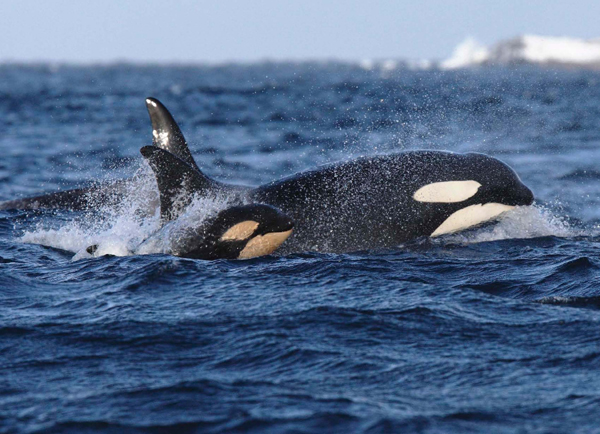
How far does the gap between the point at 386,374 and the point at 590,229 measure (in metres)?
7.63

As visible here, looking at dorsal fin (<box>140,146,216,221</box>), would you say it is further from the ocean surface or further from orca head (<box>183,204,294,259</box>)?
orca head (<box>183,204,294,259</box>)

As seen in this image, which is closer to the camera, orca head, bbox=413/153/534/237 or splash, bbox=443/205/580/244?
orca head, bbox=413/153/534/237

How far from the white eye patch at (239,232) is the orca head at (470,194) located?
2332 millimetres

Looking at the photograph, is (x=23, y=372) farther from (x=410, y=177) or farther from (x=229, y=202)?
(x=410, y=177)

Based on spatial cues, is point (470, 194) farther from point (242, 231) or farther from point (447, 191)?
point (242, 231)

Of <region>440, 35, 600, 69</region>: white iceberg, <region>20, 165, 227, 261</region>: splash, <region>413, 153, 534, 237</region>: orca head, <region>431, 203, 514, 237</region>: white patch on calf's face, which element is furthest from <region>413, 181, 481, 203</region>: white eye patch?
<region>440, 35, 600, 69</region>: white iceberg

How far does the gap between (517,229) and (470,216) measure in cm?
74

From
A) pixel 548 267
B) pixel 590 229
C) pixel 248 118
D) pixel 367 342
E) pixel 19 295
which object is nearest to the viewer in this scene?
pixel 367 342

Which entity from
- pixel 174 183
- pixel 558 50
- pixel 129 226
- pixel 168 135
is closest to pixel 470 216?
pixel 174 183

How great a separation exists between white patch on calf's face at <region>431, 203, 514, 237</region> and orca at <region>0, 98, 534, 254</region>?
15 millimetres

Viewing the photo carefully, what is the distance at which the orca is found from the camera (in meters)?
10.3

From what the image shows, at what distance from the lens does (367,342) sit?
21.9ft

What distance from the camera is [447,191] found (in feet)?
35.4

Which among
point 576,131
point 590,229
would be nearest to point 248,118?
point 576,131
